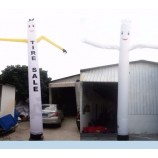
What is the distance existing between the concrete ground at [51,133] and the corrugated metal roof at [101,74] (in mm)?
1800

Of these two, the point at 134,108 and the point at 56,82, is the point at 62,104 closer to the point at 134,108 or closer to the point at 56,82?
the point at 56,82

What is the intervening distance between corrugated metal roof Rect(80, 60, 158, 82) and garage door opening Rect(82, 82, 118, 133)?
2.00 feet

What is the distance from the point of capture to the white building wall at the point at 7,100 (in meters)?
9.15

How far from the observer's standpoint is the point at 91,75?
9688 mm

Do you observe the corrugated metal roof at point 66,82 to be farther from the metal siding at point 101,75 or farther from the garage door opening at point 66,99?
the metal siding at point 101,75

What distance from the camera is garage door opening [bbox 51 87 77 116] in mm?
11325

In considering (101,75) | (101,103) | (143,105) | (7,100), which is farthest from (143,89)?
(7,100)

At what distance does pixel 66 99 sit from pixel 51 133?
328 cm

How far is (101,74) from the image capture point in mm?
9664

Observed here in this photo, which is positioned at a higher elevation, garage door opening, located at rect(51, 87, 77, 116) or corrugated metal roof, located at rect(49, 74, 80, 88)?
corrugated metal roof, located at rect(49, 74, 80, 88)

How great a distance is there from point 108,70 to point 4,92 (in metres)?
3.62

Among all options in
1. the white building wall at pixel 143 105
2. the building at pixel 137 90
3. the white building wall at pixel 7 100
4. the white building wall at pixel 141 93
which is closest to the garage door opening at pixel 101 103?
the building at pixel 137 90

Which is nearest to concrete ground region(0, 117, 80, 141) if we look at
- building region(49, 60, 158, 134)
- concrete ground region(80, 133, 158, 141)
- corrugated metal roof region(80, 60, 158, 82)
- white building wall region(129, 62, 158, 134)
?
concrete ground region(80, 133, 158, 141)

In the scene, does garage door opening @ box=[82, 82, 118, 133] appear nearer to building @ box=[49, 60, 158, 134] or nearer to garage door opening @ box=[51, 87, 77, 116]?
building @ box=[49, 60, 158, 134]
